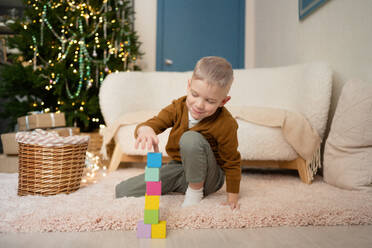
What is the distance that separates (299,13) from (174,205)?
74.2 inches

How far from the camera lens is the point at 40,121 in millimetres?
1869

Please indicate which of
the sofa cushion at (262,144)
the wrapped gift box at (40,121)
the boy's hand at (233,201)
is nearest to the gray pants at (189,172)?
the boy's hand at (233,201)

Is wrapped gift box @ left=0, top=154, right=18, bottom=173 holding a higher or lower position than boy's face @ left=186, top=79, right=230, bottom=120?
lower

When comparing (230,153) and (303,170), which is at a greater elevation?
(230,153)

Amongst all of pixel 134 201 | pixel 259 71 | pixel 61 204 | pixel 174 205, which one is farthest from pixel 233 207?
pixel 259 71

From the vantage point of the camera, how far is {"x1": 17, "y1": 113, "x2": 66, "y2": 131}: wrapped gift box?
187 cm

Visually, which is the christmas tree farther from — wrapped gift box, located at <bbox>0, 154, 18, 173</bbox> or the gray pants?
the gray pants

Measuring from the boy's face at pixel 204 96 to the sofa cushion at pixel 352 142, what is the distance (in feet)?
2.62

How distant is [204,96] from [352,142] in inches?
34.7

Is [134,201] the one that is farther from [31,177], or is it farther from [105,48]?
[105,48]

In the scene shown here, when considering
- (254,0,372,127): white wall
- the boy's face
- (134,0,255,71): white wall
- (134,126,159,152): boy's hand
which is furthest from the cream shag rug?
(134,0,255,71): white wall

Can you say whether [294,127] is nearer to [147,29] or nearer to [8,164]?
[8,164]

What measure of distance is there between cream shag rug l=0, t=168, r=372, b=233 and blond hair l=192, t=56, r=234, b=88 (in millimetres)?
434

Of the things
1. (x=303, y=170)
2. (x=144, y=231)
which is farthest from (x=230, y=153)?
(x=303, y=170)
